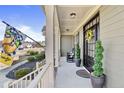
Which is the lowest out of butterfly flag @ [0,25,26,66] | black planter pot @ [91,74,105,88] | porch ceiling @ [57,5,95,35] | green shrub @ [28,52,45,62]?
black planter pot @ [91,74,105,88]

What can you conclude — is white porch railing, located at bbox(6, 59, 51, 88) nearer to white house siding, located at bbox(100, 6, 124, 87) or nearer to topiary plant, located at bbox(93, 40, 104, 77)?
topiary plant, located at bbox(93, 40, 104, 77)

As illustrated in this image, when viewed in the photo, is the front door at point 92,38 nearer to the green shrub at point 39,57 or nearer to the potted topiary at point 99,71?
the potted topiary at point 99,71

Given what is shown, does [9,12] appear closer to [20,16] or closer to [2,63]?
[20,16]

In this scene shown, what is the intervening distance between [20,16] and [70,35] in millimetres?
5176

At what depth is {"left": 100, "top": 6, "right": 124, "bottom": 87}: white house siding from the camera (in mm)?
2645

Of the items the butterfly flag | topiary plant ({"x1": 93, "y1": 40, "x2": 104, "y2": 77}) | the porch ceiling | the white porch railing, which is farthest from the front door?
the butterfly flag

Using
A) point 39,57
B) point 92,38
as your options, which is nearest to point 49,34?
point 92,38

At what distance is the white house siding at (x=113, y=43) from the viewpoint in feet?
8.68

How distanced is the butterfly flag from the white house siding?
11.4ft

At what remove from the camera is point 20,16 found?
1099 cm

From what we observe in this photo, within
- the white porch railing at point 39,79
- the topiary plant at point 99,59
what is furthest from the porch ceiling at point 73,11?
the white porch railing at point 39,79

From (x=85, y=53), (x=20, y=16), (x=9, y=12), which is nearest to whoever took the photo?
(x=85, y=53)

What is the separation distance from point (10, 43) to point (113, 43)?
417cm

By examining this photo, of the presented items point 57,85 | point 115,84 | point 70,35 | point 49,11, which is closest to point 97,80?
point 115,84
